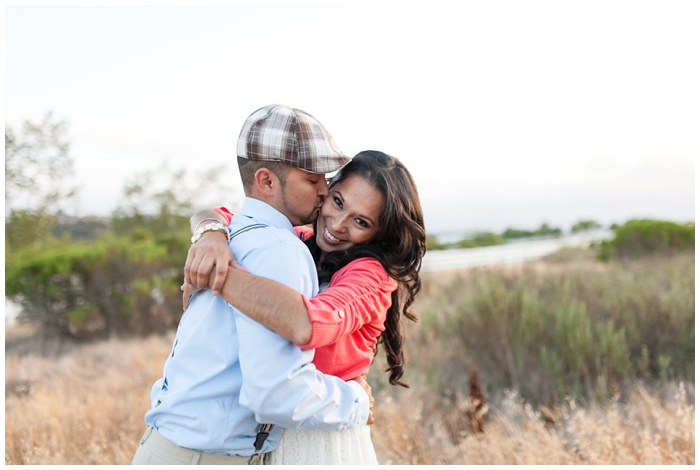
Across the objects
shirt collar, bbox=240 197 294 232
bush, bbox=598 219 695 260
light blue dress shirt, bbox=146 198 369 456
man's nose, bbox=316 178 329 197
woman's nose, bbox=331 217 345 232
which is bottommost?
bush, bbox=598 219 695 260

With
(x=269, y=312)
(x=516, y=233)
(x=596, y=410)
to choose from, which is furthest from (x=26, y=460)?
(x=516, y=233)

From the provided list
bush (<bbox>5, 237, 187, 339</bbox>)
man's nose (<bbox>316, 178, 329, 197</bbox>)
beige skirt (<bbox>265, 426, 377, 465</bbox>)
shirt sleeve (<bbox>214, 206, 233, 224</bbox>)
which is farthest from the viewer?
bush (<bbox>5, 237, 187, 339</bbox>)

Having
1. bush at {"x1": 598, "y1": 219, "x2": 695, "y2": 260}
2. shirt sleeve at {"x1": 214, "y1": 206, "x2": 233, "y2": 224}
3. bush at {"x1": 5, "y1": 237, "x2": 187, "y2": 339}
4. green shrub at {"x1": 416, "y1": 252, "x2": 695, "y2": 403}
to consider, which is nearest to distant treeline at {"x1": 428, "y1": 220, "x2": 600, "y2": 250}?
bush at {"x1": 598, "y1": 219, "x2": 695, "y2": 260}

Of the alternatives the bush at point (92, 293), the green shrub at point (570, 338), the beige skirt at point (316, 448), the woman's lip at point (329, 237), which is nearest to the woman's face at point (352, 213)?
the woman's lip at point (329, 237)

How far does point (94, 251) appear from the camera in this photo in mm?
11727

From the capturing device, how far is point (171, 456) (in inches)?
82.7

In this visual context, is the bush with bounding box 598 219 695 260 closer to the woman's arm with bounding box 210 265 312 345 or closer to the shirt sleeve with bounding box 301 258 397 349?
the shirt sleeve with bounding box 301 258 397 349

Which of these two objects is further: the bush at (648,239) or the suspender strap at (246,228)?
the bush at (648,239)

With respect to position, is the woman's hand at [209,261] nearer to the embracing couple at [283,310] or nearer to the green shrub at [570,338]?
the embracing couple at [283,310]

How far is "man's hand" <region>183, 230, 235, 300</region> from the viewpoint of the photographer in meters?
2.01

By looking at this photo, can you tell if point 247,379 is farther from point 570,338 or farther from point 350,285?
point 570,338

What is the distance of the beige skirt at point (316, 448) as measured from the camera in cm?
216

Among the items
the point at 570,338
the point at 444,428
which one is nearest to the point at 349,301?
the point at 444,428

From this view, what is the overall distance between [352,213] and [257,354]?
30.8 inches
